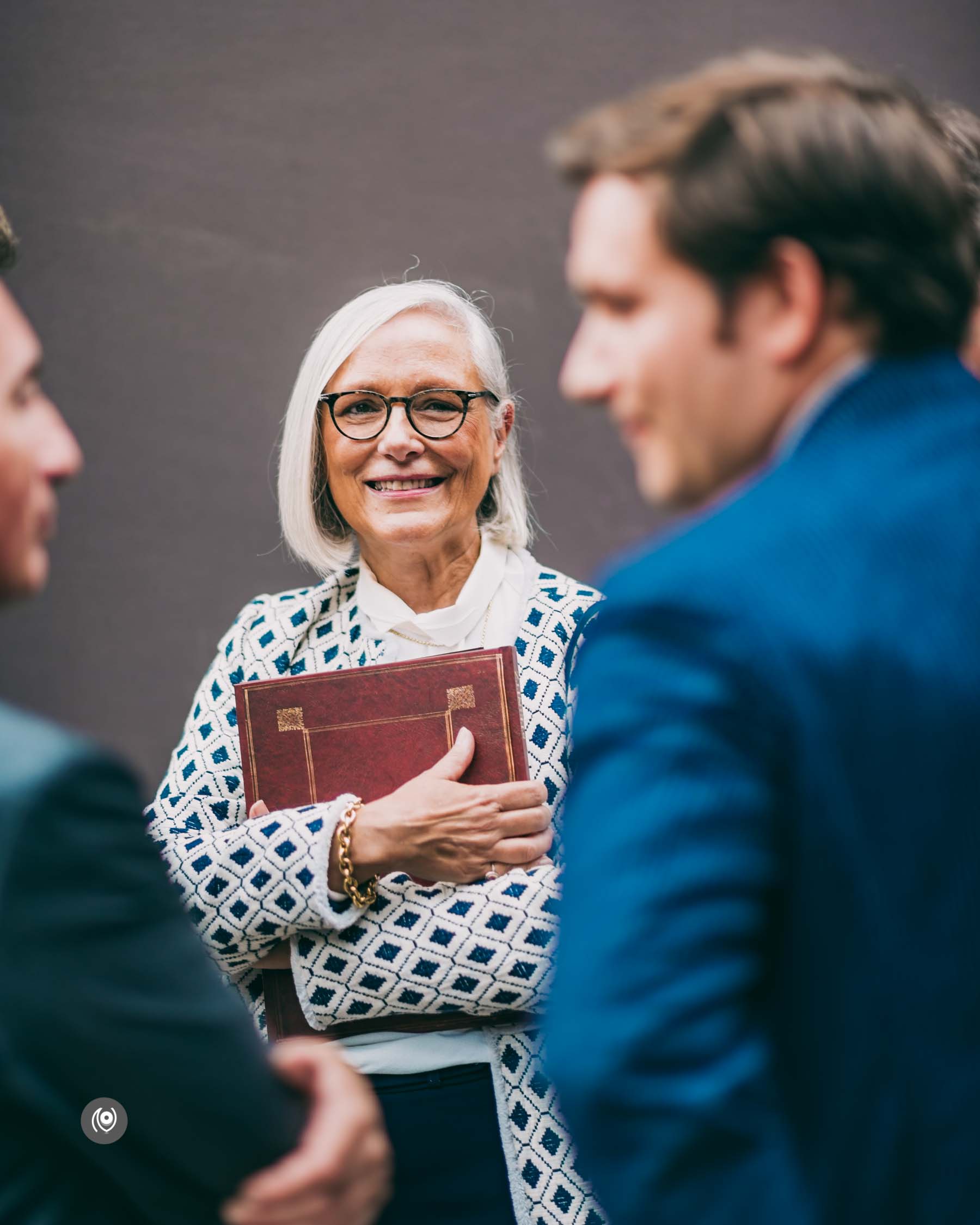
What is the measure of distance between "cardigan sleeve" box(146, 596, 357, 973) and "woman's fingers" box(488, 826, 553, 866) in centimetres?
24

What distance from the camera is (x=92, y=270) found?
3.65 metres

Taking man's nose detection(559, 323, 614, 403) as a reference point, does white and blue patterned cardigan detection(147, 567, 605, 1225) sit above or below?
below

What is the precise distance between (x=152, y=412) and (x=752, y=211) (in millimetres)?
2950

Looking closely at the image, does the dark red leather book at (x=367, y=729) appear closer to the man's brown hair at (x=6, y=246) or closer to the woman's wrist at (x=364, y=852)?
the woman's wrist at (x=364, y=852)

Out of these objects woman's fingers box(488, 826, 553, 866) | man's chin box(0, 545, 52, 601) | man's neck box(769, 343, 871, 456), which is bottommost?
woman's fingers box(488, 826, 553, 866)

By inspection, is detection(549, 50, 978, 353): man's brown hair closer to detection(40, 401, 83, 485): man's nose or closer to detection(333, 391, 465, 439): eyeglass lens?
detection(40, 401, 83, 485): man's nose

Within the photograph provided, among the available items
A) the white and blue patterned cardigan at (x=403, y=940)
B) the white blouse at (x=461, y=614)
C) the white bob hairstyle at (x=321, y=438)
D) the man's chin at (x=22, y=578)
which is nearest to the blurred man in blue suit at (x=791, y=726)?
the man's chin at (x=22, y=578)

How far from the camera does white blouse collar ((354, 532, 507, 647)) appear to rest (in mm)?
2281

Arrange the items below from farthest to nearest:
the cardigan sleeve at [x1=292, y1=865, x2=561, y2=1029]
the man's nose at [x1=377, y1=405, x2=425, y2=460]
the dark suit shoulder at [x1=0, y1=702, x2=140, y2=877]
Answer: the man's nose at [x1=377, y1=405, x2=425, y2=460] < the cardigan sleeve at [x1=292, y1=865, x2=561, y2=1029] < the dark suit shoulder at [x1=0, y1=702, x2=140, y2=877]

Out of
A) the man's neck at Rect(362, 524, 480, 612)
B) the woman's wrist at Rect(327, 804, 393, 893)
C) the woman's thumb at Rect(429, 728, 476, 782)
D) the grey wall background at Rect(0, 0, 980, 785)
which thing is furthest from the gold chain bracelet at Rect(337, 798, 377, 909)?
the grey wall background at Rect(0, 0, 980, 785)

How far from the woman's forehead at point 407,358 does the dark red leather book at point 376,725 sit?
589mm

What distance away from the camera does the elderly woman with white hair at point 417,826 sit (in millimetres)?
1900

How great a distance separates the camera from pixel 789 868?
37.2 inches

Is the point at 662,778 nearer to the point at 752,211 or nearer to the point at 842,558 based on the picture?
the point at 842,558
